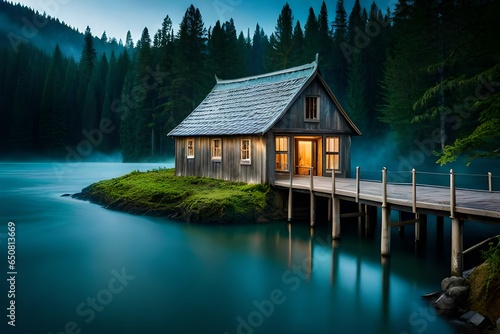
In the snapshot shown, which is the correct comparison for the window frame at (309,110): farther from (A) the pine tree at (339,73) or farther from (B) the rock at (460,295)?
(A) the pine tree at (339,73)

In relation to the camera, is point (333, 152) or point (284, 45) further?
point (284, 45)

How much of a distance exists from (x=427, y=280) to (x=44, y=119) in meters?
76.9

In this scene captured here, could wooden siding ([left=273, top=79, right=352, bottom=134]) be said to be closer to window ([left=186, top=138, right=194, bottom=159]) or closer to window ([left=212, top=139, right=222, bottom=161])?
window ([left=212, top=139, right=222, bottom=161])

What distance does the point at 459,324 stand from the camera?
9.77m

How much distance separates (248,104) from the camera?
26.8 metres

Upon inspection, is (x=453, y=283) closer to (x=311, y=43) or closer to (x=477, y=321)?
(x=477, y=321)

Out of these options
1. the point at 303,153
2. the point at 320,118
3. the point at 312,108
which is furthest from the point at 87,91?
the point at 320,118

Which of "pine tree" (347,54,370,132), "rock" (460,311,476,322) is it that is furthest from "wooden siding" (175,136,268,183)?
"pine tree" (347,54,370,132)

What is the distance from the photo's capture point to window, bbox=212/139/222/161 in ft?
85.3

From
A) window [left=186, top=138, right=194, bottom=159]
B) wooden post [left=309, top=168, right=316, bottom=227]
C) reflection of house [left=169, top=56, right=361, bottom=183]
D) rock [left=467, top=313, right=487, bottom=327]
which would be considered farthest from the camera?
window [left=186, top=138, right=194, bottom=159]

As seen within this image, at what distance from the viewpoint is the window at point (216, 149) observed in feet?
85.3

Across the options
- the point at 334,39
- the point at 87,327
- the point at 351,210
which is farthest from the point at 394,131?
the point at 87,327

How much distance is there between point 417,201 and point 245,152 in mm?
12227

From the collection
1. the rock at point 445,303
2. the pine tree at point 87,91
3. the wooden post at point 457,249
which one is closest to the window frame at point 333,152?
the wooden post at point 457,249
